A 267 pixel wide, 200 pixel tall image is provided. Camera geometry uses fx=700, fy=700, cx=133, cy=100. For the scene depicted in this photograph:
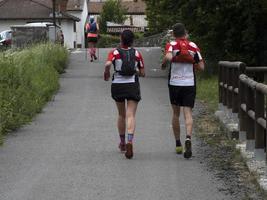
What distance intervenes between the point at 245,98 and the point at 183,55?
125cm

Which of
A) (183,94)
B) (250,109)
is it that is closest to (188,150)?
(183,94)

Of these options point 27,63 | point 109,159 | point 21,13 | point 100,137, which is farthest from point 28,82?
point 21,13

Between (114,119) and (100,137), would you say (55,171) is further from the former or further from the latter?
(114,119)

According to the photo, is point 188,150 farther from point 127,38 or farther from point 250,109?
point 127,38

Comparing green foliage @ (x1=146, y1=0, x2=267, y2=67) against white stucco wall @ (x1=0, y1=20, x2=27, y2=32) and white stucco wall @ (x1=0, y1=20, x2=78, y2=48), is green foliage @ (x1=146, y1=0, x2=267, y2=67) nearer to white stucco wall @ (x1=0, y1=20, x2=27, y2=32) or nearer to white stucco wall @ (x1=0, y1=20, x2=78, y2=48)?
white stucco wall @ (x1=0, y1=20, x2=78, y2=48)

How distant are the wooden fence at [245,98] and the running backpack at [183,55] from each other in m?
0.82

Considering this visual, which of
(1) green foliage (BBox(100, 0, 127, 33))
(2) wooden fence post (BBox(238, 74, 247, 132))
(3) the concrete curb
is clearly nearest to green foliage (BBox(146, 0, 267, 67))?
(3) the concrete curb

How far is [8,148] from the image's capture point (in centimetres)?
1028

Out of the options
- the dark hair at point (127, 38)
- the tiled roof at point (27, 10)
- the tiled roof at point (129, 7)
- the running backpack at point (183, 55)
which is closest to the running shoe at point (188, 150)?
the running backpack at point (183, 55)

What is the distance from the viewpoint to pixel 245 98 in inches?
A: 387

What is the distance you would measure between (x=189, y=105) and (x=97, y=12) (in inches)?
4094

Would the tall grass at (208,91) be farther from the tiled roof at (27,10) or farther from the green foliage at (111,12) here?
the green foliage at (111,12)

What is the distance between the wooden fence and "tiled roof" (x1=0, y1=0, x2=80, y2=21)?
58.7m

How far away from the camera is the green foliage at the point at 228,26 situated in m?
20.8
